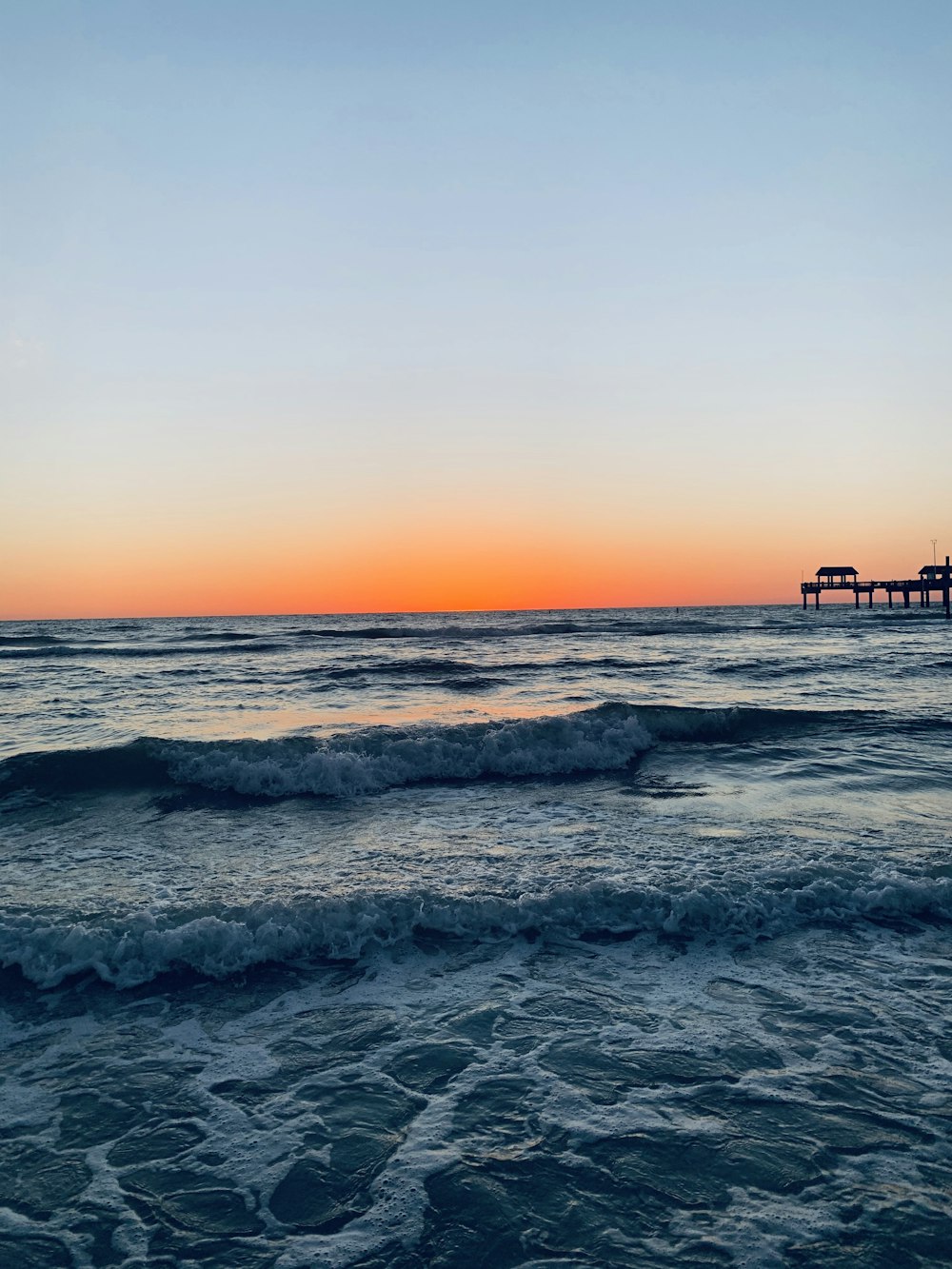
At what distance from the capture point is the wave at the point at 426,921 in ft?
20.1

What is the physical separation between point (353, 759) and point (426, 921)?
6.65 meters

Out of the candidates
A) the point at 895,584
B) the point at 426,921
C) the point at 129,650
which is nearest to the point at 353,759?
the point at 426,921

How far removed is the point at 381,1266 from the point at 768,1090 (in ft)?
7.70

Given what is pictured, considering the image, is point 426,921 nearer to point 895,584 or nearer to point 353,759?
point 353,759

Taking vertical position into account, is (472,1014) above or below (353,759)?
below

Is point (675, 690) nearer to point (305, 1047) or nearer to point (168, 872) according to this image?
point (168, 872)

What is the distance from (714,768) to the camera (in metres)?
13.4

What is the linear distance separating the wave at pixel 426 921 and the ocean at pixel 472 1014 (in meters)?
0.03

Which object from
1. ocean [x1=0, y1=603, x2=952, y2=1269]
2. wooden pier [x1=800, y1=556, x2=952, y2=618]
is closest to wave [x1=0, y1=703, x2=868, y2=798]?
ocean [x1=0, y1=603, x2=952, y2=1269]

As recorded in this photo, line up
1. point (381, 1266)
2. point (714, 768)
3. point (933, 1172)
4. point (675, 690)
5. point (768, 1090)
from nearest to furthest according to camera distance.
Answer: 1. point (381, 1266)
2. point (933, 1172)
3. point (768, 1090)
4. point (714, 768)
5. point (675, 690)

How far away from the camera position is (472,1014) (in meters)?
5.23

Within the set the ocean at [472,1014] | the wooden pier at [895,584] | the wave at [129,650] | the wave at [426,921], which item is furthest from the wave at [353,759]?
the wooden pier at [895,584]

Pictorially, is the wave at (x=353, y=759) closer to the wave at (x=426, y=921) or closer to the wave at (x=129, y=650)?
the wave at (x=426, y=921)

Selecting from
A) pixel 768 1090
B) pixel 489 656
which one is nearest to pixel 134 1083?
pixel 768 1090
